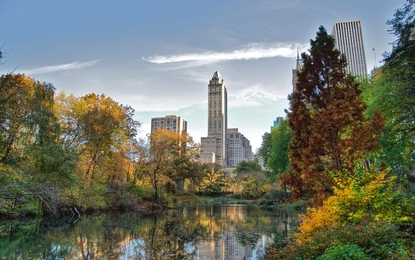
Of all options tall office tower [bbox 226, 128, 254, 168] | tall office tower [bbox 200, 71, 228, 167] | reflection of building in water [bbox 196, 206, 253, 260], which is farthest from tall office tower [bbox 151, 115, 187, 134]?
reflection of building in water [bbox 196, 206, 253, 260]

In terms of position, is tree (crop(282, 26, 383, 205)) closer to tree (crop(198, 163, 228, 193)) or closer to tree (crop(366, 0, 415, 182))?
tree (crop(366, 0, 415, 182))

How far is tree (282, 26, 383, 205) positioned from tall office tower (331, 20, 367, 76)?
81909mm

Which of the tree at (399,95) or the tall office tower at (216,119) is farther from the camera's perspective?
the tall office tower at (216,119)

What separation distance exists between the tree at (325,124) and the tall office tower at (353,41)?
3225 inches

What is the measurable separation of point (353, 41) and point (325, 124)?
88395 mm

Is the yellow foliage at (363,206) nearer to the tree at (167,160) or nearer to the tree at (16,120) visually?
the tree at (16,120)

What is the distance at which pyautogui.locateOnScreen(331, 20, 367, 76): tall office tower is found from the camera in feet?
282

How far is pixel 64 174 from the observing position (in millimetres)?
23953

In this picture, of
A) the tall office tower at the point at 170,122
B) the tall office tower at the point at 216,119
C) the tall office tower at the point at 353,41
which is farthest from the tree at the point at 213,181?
the tall office tower at the point at 216,119

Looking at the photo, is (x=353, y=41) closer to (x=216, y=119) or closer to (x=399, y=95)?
(x=216, y=119)

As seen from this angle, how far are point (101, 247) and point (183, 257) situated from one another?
13.8 feet

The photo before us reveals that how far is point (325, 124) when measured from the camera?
34.4ft

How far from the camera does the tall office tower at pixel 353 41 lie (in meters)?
85.9

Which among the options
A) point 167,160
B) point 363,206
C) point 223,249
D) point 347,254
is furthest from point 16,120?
point 167,160
